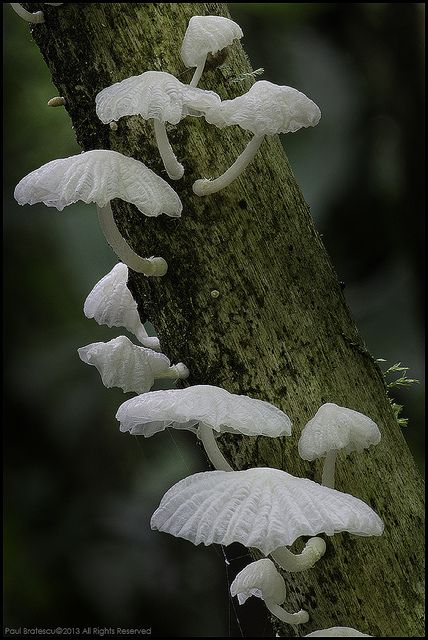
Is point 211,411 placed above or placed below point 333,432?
above

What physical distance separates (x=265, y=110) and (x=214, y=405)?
21.1 inches

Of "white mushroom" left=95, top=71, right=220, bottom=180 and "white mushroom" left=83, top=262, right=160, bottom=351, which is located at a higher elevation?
"white mushroom" left=95, top=71, right=220, bottom=180

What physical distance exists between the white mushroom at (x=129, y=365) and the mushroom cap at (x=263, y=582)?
435 mm

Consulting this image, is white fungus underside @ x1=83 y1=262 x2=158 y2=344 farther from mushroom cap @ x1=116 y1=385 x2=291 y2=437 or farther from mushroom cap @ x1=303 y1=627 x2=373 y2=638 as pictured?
mushroom cap @ x1=303 y1=627 x2=373 y2=638

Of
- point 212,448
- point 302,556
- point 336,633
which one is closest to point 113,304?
point 212,448

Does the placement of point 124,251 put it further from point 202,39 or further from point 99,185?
point 202,39

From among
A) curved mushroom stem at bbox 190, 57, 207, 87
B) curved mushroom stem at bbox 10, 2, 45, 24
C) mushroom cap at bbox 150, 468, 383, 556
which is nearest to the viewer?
mushroom cap at bbox 150, 468, 383, 556

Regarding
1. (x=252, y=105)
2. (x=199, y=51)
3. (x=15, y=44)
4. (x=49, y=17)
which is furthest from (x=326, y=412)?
(x=15, y=44)

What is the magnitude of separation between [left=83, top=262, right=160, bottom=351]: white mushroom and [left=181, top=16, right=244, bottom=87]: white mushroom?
520mm

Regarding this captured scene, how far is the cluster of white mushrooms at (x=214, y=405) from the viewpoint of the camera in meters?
1.17

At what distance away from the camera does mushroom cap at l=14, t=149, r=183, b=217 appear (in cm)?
133

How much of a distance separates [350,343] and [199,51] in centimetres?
69

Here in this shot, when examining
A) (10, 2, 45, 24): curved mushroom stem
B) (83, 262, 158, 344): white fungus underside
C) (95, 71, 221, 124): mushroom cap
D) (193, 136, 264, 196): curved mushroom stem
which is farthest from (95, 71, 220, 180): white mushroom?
(83, 262, 158, 344): white fungus underside

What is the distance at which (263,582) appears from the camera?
1.34 m
